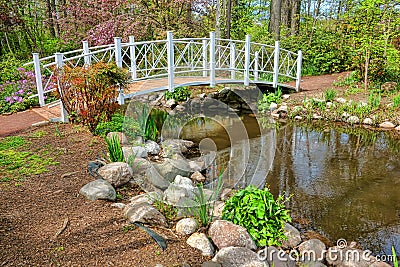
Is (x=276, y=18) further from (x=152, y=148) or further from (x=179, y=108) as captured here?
(x=152, y=148)

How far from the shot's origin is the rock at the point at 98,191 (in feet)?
11.1

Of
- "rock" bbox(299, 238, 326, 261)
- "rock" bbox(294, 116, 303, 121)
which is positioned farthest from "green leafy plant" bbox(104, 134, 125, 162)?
"rock" bbox(294, 116, 303, 121)

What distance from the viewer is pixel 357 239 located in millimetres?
3670

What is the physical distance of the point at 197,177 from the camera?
200 inches

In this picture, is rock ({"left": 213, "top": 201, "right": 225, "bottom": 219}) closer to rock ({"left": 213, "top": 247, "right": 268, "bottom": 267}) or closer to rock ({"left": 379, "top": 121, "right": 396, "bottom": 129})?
rock ({"left": 213, "top": 247, "right": 268, "bottom": 267})

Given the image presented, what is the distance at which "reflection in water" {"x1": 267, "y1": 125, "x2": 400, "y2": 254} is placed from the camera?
386cm

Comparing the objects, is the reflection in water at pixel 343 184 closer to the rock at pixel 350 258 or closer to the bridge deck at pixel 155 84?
the rock at pixel 350 258

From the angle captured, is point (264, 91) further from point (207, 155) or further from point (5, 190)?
point (5, 190)

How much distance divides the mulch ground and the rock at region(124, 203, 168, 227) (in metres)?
0.09

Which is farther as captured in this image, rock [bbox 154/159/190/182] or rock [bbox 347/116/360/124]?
rock [bbox 347/116/360/124]

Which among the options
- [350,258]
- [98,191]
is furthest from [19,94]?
[350,258]

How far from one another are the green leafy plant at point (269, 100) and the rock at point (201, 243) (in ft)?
22.4

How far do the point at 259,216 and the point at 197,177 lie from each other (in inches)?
79.4

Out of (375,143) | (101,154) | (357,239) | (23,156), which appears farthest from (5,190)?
(375,143)
